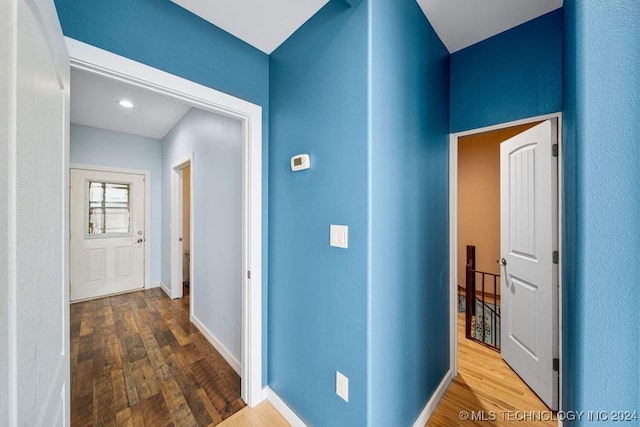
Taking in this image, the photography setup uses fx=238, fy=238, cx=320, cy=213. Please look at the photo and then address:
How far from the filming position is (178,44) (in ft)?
4.48

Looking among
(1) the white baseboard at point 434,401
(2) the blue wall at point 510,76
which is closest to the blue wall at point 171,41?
(2) the blue wall at point 510,76

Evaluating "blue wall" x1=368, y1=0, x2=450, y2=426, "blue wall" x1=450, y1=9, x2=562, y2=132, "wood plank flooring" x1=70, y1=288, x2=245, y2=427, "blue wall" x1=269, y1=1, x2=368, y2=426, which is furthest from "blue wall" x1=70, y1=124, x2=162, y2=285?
"blue wall" x1=450, y1=9, x2=562, y2=132

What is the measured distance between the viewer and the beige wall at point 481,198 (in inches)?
140

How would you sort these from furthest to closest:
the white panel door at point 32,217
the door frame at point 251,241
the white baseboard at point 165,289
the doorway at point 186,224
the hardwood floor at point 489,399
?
the doorway at point 186,224 < the white baseboard at point 165,289 < the door frame at point 251,241 < the hardwood floor at point 489,399 < the white panel door at point 32,217

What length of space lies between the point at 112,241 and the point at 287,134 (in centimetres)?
403

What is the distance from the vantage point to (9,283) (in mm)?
432

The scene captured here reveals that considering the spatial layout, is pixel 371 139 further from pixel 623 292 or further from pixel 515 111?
pixel 515 111

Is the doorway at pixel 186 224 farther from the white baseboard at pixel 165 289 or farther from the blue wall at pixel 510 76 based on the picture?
the blue wall at pixel 510 76

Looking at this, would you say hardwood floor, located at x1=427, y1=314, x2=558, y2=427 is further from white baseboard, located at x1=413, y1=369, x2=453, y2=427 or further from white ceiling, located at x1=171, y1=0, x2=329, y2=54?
white ceiling, located at x1=171, y1=0, x2=329, y2=54

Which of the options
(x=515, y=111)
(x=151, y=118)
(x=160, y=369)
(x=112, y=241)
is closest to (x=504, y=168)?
(x=515, y=111)

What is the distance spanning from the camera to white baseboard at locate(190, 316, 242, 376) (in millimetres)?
2128

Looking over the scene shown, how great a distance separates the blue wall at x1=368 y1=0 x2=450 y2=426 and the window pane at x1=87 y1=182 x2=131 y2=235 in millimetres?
4573

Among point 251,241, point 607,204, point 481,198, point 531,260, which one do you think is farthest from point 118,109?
point 481,198

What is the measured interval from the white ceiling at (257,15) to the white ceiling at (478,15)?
0.74 meters
